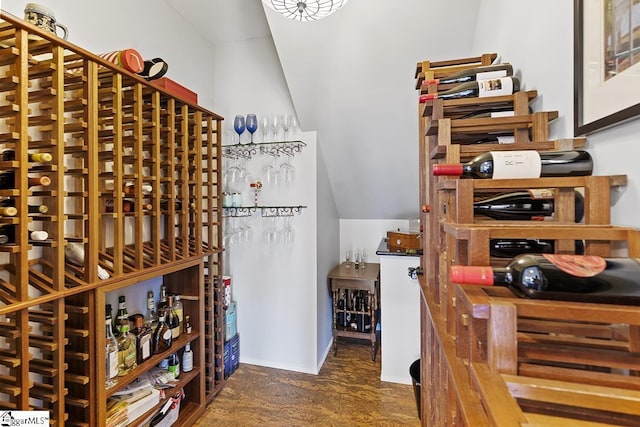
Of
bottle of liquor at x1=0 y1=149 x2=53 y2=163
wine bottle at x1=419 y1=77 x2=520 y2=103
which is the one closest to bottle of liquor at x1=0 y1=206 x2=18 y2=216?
bottle of liquor at x1=0 y1=149 x2=53 y2=163

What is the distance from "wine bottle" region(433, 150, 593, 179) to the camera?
0.63 metres

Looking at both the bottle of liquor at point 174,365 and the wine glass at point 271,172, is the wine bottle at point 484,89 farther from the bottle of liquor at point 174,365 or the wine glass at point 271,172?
the bottle of liquor at point 174,365

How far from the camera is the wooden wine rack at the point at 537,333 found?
0.36 meters

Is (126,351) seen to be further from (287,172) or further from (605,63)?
(605,63)

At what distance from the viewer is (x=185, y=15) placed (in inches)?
88.1

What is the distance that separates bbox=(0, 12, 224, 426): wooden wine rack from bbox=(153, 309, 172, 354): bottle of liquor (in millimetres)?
80

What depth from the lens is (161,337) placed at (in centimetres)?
174

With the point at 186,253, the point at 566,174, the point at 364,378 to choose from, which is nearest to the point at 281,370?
the point at 364,378

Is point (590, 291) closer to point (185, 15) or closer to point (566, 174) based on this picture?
point (566, 174)

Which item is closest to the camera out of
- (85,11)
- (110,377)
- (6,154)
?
(6,154)

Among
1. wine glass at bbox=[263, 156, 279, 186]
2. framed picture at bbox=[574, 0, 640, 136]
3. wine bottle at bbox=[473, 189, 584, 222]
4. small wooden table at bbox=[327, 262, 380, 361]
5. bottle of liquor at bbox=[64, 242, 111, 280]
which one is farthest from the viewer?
small wooden table at bbox=[327, 262, 380, 361]

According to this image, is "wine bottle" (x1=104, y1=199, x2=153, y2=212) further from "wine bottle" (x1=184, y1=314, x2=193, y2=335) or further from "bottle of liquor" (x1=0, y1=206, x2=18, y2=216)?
"wine bottle" (x1=184, y1=314, x2=193, y2=335)

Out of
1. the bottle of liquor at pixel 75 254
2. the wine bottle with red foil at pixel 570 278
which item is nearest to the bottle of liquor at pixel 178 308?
the bottle of liquor at pixel 75 254

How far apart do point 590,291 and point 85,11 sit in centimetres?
227
